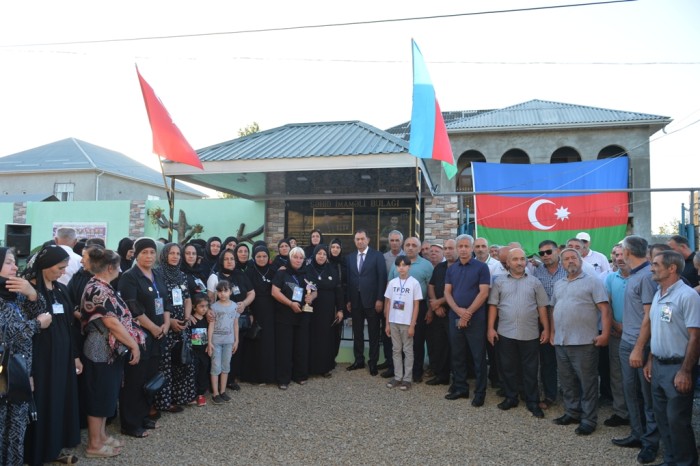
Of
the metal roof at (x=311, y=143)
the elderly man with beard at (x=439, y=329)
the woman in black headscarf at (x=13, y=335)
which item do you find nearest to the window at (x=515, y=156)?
the metal roof at (x=311, y=143)

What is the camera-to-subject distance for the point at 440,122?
7.68 metres

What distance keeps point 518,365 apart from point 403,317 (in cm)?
147

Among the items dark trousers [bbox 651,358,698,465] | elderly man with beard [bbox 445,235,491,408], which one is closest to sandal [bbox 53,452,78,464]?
elderly man with beard [bbox 445,235,491,408]

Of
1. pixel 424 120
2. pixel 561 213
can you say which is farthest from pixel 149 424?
pixel 561 213

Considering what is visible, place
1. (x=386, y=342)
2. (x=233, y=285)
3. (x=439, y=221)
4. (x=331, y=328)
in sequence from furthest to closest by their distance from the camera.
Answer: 1. (x=439, y=221)
2. (x=386, y=342)
3. (x=331, y=328)
4. (x=233, y=285)

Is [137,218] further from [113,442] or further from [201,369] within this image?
[113,442]

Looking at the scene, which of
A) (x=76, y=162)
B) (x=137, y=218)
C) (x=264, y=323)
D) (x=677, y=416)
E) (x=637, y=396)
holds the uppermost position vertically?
(x=76, y=162)

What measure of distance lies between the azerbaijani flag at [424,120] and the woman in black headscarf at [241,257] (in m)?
3.09

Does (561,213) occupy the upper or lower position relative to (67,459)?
upper

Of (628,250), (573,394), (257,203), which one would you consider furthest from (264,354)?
(257,203)

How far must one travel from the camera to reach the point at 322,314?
21.6 ft

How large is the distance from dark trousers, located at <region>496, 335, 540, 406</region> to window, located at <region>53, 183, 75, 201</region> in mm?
25586

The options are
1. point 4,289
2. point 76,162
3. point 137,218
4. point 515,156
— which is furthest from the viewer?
point 76,162

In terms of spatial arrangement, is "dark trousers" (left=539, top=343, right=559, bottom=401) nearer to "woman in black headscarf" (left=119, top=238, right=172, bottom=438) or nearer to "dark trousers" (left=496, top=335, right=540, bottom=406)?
"dark trousers" (left=496, top=335, right=540, bottom=406)
